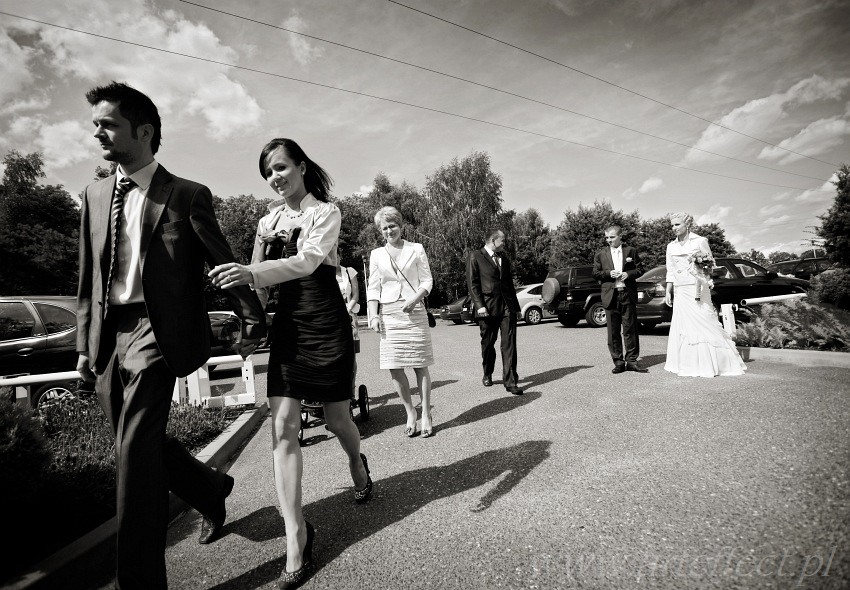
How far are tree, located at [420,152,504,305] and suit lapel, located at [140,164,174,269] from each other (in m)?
29.6

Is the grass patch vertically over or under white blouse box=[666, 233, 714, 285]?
under

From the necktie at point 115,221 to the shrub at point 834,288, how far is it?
394 inches

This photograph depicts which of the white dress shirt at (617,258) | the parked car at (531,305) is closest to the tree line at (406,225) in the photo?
the parked car at (531,305)

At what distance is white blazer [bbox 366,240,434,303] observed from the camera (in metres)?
4.32

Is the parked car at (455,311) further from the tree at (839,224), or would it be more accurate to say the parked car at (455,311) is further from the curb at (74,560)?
the curb at (74,560)

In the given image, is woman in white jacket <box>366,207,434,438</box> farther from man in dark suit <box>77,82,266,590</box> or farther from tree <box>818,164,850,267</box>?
tree <box>818,164,850,267</box>

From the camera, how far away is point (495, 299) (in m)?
5.84

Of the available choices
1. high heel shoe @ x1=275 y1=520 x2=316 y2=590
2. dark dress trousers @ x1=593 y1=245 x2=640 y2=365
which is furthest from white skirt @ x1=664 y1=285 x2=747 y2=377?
high heel shoe @ x1=275 y1=520 x2=316 y2=590

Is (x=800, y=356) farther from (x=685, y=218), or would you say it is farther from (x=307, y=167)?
(x=307, y=167)

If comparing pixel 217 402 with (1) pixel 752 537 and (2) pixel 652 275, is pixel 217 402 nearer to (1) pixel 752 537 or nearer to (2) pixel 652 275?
(1) pixel 752 537

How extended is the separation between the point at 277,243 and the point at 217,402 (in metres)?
3.83

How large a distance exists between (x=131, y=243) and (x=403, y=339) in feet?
8.31

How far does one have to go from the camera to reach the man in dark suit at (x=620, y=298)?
6383 mm

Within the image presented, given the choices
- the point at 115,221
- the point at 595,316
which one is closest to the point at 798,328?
the point at 595,316
